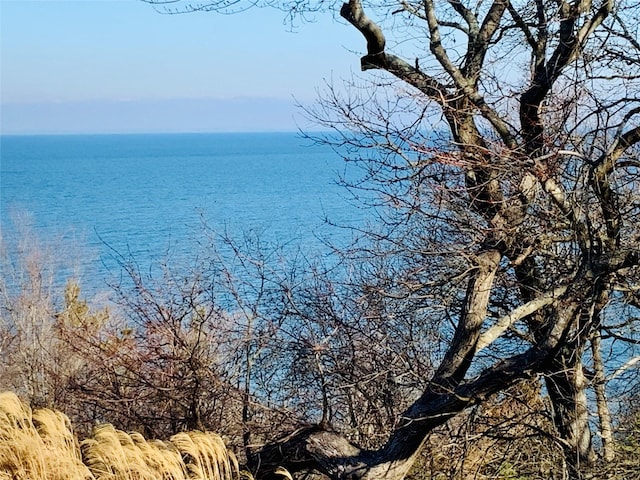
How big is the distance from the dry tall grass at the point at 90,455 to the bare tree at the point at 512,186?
1.39 meters

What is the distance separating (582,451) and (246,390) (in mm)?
3590

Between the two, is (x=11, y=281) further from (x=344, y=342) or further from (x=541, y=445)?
(x=541, y=445)

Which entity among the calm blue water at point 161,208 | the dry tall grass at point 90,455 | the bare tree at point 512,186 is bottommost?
the calm blue water at point 161,208

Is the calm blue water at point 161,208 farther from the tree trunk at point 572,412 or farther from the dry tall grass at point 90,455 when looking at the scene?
the dry tall grass at point 90,455

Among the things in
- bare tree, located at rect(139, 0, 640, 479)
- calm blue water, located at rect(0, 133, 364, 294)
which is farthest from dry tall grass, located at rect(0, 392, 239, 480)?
calm blue water, located at rect(0, 133, 364, 294)

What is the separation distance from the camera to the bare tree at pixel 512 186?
6062 mm

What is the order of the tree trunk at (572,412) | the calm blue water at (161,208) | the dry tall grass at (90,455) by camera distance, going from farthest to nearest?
the calm blue water at (161,208)
the tree trunk at (572,412)
the dry tall grass at (90,455)

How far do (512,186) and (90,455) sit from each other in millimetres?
3766

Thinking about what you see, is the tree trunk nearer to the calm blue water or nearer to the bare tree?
the bare tree

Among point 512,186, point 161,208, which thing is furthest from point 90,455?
point 161,208

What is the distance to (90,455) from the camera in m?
5.78

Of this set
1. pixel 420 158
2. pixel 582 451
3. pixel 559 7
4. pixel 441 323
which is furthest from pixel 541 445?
pixel 559 7

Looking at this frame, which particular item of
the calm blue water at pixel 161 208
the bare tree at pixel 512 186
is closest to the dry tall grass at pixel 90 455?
the bare tree at pixel 512 186

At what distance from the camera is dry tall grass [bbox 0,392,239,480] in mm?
5453
